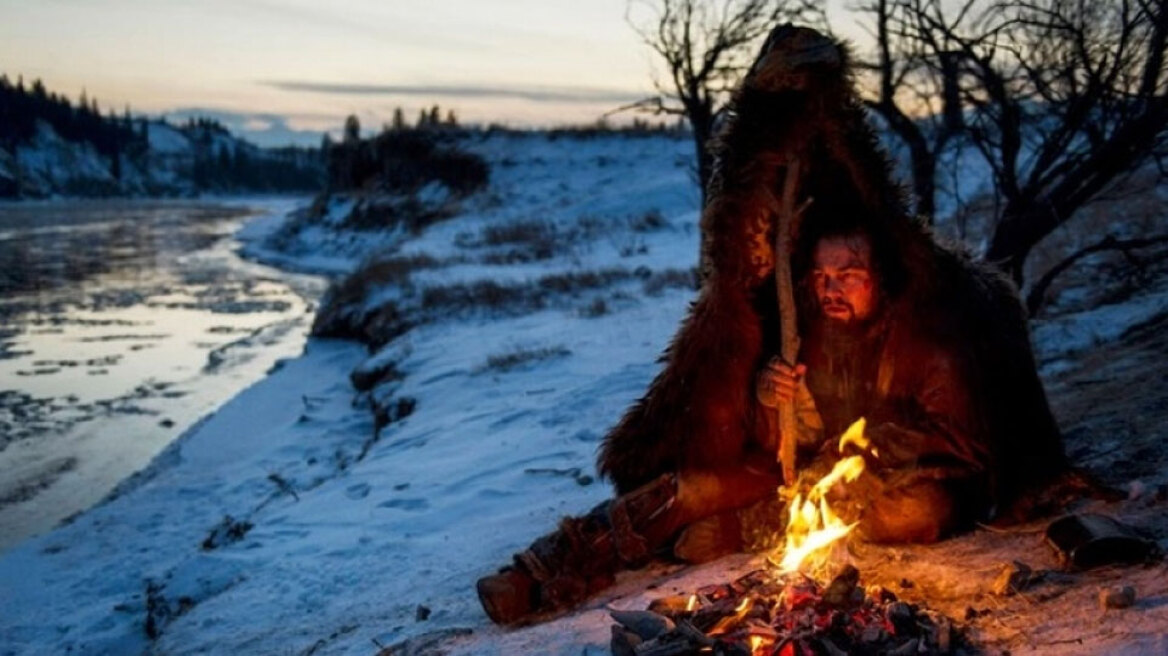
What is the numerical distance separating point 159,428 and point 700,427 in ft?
27.9

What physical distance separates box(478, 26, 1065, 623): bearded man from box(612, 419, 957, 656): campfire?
2.02 feet

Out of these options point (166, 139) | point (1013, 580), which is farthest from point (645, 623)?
point (166, 139)

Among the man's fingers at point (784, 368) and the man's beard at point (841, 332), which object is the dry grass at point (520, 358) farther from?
the man's fingers at point (784, 368)

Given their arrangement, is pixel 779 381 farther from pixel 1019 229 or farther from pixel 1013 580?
pixel 1019 229

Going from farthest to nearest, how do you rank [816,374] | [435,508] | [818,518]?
[435,508] < [816,374] < [818,518]

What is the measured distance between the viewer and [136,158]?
104938mm

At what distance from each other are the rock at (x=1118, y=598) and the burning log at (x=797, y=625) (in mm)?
439

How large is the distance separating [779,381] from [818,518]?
2.04ft

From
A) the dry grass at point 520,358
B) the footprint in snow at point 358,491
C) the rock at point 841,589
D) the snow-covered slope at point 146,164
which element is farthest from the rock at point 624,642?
the snow-covered slope at point 146,164

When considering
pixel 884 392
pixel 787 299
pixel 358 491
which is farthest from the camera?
pixel 358 491

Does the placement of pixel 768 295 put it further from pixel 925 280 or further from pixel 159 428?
pixel 159 428

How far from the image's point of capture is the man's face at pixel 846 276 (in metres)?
4.00

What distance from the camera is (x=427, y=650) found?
3848 millimetres

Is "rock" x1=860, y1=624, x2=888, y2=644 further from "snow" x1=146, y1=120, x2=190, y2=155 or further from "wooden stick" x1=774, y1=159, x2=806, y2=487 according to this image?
"snow" x1=146, y1=120, x2=190, y2=155
